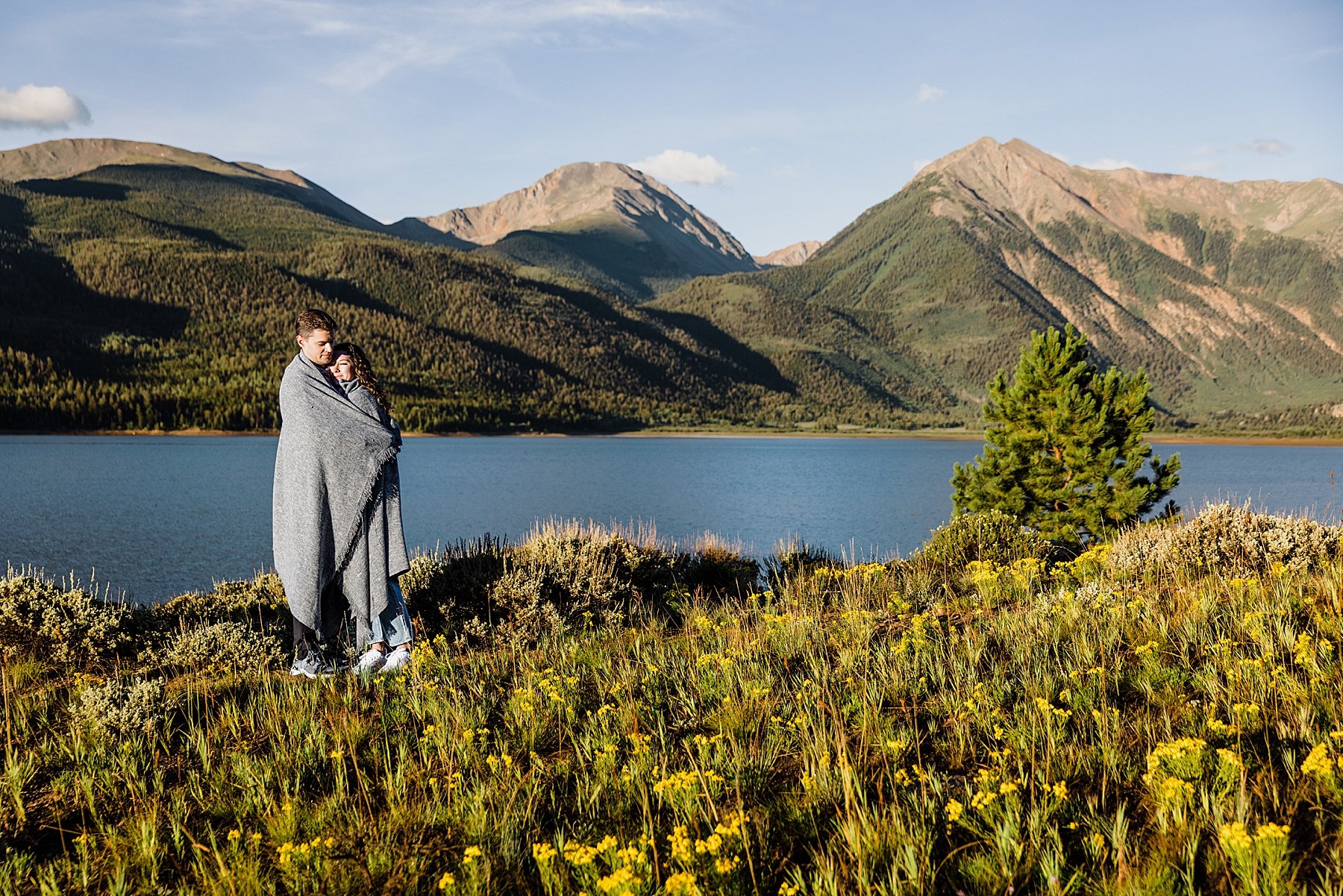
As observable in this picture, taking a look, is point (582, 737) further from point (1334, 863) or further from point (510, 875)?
point (1334, 863)

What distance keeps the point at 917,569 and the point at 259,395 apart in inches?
5205

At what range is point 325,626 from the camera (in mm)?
6262

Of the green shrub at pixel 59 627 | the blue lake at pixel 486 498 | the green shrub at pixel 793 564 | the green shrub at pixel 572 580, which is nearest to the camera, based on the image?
the green shrub at pixel 59 627

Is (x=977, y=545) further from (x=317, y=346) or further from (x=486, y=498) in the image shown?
(x=486, y=498)

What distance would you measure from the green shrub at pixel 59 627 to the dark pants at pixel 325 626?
2118 mm

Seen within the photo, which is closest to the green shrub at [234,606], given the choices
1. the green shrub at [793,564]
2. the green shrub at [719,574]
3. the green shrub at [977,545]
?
the green shrub at [719,574]

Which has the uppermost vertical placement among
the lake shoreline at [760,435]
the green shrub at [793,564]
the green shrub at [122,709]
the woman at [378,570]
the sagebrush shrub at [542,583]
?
the woman at [378,570]

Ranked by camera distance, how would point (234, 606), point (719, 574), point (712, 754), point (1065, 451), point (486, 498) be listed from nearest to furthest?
point (712, 754), point (234, 606), point (719, 574), point (1065, 451), point (486, 498)

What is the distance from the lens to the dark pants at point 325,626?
6230 millimetres

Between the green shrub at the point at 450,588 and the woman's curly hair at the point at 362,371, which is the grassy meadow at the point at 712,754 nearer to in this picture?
the green shrub at the point at 450,588

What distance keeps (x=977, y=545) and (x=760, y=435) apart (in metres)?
162

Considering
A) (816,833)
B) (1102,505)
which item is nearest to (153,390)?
(1102,505)

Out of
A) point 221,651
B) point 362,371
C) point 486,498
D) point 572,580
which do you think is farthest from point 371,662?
point 486,498

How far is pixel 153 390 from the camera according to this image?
123375 millimetres
